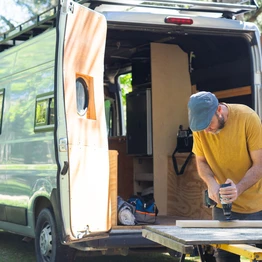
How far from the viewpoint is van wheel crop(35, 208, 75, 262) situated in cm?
669

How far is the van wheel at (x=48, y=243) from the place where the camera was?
6.69 metres

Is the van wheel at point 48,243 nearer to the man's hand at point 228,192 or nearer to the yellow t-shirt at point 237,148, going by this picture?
the yellow t-shirt at point 237,148

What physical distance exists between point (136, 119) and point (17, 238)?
2471 mm

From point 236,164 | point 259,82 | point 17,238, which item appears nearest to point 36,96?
point 259,82

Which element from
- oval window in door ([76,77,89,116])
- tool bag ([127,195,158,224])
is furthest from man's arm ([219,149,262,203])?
tool bag ([127,195,158,224])

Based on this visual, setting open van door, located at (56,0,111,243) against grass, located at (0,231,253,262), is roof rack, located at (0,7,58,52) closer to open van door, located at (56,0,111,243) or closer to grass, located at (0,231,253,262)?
open van door, located at (56,0,111,243)

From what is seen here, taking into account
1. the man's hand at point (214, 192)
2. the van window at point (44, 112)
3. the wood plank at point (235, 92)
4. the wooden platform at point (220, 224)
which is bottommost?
the wooden platform at point (220, 224)

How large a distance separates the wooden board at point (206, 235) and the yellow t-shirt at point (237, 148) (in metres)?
0.75

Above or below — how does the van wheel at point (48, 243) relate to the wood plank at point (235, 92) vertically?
below

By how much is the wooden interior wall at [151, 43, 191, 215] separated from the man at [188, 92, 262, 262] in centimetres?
399

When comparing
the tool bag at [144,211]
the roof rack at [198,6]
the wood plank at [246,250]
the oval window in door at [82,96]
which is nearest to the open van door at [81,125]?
the oval window in door at [82,96]

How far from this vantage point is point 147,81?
377 inches

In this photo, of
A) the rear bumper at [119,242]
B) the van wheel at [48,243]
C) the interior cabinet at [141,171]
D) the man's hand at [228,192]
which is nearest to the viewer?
the man's hand at [228,192]

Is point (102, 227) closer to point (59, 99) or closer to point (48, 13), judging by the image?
point (59, 99)
